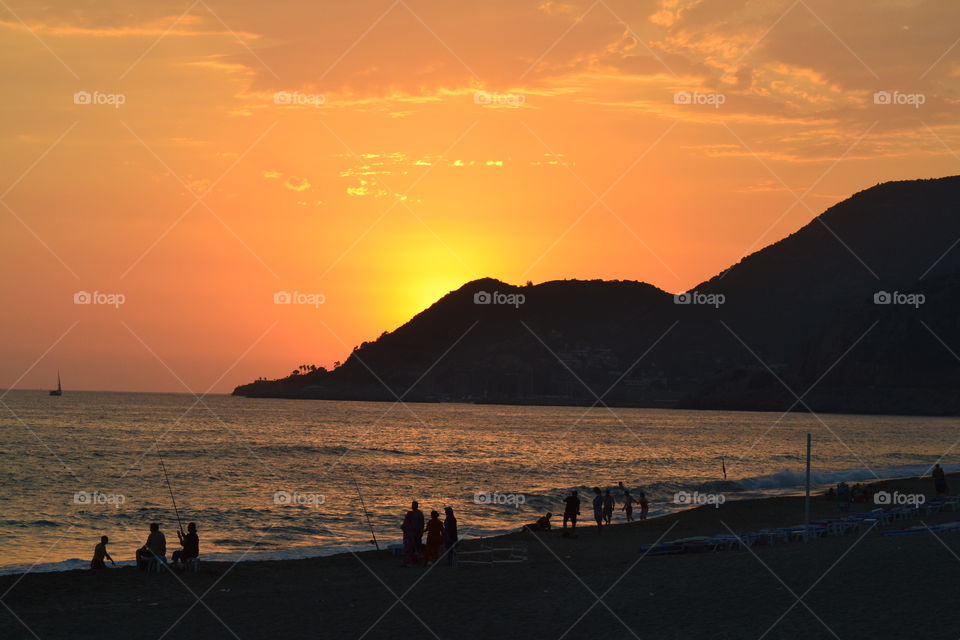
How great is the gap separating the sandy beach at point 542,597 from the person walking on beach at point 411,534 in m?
0.54

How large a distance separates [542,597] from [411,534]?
5400 mm

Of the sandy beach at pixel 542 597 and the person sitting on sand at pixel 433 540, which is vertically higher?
the person sitting on sand at pixel 433 540

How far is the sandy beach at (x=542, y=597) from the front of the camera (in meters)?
15.0

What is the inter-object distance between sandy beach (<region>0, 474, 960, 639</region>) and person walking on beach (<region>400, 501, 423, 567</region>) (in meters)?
0.54

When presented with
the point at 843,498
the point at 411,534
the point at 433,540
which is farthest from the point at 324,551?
the point at 843,498

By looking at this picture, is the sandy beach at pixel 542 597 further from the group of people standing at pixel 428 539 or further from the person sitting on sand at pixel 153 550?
the group of people standing at pixel 428 539

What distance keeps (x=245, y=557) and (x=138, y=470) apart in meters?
37.6

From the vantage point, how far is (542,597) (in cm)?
1834

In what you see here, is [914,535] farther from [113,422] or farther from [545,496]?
[113,422]

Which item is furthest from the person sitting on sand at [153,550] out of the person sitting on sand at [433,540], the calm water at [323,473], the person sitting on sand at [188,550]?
the person sitting on sand at [433,540]

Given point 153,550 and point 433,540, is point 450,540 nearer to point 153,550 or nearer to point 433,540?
point 433,540

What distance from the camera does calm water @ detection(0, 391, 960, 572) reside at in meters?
34.0

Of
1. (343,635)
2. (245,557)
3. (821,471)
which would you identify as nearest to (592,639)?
(343,635)

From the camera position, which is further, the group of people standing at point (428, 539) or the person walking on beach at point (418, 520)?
the group of people standing at point (428, 539)
